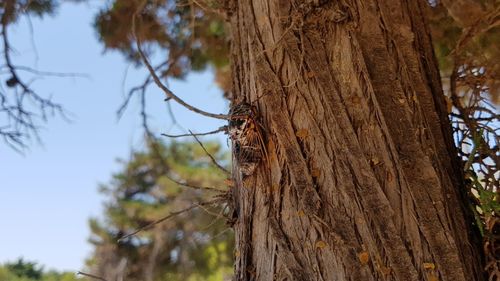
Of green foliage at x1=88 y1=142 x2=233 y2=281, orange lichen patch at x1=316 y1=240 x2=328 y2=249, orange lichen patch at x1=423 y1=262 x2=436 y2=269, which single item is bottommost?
orange lichen patch at x1=423 y1=262 x2=436 y2=269

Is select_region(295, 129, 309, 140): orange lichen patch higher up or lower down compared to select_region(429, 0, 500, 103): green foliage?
lower down

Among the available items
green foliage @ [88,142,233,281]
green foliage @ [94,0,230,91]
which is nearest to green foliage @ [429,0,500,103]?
green foliage @ [94,0,230,91]

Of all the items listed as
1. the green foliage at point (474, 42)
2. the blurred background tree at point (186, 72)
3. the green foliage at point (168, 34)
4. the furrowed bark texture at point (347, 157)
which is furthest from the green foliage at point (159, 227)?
the furrowed bark texture at point (347, 157)

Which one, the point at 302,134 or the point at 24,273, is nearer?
the point at 302,134

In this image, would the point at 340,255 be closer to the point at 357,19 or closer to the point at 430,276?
the point at 430,276

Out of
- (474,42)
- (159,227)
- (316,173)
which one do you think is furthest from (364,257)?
(159,227)

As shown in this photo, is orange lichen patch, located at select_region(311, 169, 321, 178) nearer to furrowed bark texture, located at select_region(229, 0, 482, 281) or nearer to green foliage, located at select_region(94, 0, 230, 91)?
furrowed bark texture, located at select_region(229, 0, 482, 281)

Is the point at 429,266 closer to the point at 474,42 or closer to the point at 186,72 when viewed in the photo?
the point at 474,42

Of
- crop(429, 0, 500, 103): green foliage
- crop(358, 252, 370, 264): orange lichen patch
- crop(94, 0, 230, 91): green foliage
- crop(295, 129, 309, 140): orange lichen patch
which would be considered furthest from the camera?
crop(94, 0, 230, 91): green foliage

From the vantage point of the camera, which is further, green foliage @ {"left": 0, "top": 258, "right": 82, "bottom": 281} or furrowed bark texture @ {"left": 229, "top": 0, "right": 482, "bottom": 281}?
green foliage @ {"left": 0, "top": 258, "right": 82, "bottom": 281}
